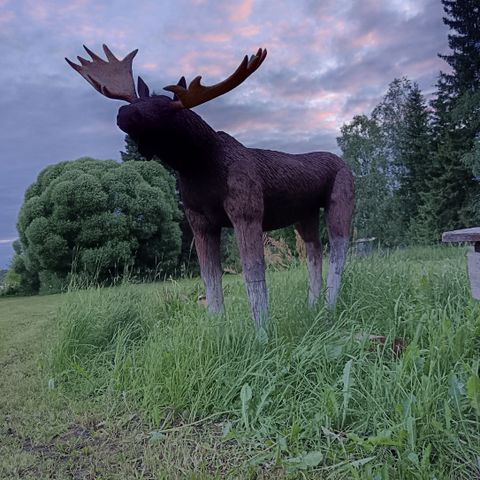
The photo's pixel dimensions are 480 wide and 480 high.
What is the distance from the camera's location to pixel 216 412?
7.13 feet

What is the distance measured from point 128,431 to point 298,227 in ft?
6.71

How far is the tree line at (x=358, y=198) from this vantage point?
451 inches

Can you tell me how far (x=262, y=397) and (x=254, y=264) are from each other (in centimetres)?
94

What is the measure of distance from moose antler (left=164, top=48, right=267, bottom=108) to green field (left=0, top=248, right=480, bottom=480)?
1.29 metres

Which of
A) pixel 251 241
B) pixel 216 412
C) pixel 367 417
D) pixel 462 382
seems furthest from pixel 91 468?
pixel 462 382

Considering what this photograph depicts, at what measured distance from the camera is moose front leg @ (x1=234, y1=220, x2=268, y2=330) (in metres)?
2.77

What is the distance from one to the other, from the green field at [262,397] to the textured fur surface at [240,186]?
1.15 feet

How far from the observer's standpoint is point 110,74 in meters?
2.82

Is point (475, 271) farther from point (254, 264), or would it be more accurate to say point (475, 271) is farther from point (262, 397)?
point (254, 264)

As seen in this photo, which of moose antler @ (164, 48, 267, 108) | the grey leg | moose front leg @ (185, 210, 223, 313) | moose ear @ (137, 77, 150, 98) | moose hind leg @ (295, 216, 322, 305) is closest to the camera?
moose antler @ (164, 48, 267, 108)

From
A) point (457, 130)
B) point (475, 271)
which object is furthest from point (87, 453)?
point (457, 130)

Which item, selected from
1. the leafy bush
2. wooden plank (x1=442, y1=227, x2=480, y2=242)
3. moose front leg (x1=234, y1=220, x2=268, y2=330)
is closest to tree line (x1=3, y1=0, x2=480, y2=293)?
the leafy bush

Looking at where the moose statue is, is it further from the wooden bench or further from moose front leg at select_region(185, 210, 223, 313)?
the wooden bench

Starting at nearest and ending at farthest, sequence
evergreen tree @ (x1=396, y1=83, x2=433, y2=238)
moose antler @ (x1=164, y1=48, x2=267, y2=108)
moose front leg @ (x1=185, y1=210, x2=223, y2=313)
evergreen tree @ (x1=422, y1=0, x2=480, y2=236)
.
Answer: moose antler @ (x1=164, y1=48, x2=267, y2=108), moose front leg @ (x1=185, y1=210, x2=223, y2=313), evergreen tree @ (x1=422, y1=0, x2=480, y2=236), evergreen tree @ (x1=396, y1=83, x2=433, y2=238)
